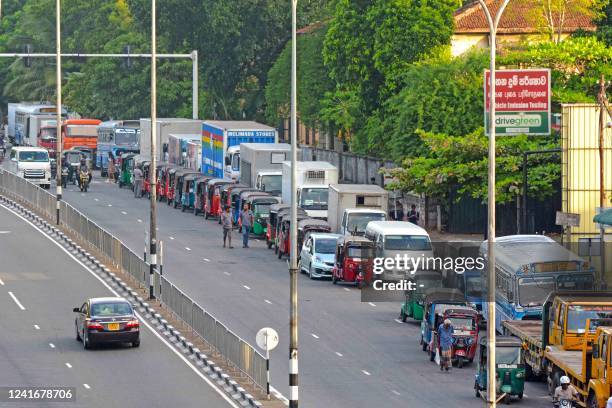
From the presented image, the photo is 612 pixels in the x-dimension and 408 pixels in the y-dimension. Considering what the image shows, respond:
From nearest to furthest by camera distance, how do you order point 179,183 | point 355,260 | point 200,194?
point 355,260
point 200,194
point 179,183

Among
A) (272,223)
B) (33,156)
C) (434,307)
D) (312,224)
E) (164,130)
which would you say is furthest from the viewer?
(164,130)

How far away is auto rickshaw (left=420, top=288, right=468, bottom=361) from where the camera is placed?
48438 millimetres

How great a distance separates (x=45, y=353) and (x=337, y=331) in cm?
896

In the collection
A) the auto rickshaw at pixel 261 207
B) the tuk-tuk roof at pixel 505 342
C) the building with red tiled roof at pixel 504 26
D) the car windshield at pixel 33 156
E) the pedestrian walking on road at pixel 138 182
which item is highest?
the building with red tiled roof at pixel 504 26

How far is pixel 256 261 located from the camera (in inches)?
2753

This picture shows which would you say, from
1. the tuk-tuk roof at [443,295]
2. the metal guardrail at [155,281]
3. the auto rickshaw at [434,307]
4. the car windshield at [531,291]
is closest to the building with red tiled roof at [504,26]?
the metal guardrail at [155,281]

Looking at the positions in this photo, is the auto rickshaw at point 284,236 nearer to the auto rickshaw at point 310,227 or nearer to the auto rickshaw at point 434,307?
the auto rickshaw at point 310,227

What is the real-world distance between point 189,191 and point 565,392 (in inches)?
2059

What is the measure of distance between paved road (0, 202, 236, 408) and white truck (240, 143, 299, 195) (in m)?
16.5

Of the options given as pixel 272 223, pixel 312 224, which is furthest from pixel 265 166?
pixel 312 224

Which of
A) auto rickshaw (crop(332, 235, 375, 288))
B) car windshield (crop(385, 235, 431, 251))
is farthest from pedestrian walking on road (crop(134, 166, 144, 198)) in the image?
car windshield (crop(385, 235, 431, 251))

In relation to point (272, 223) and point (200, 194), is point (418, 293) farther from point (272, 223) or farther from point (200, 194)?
point (200, 194)

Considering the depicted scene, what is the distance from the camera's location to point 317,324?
54.5 meters

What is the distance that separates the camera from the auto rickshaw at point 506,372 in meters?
42.3
